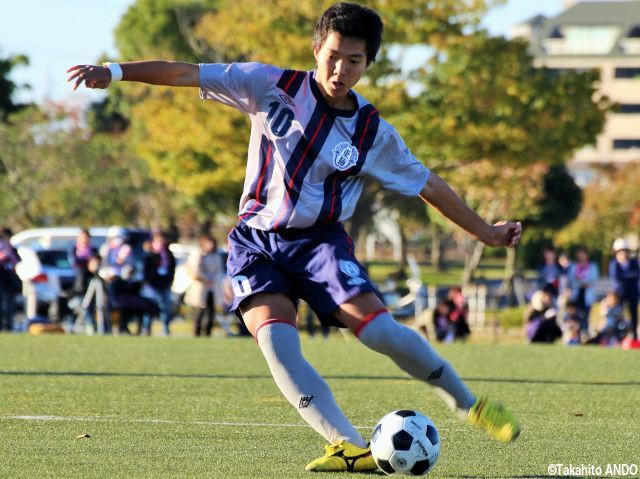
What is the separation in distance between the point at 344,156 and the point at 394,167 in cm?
30

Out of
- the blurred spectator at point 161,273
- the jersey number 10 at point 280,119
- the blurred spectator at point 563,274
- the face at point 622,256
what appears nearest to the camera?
the jersey number 10 at point 280,119

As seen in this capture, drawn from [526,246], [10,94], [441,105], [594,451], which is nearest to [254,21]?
[441,105]

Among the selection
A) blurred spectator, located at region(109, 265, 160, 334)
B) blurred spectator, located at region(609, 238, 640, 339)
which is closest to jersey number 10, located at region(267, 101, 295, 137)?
blurred spectator, located at region(109, 265, 160, 334)

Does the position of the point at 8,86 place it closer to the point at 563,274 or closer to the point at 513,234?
the point at 563,274

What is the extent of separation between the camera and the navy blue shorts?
561 cm

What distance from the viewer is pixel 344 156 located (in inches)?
224

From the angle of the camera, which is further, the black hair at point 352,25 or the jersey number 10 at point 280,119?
the jersey number 10 at point 280,119

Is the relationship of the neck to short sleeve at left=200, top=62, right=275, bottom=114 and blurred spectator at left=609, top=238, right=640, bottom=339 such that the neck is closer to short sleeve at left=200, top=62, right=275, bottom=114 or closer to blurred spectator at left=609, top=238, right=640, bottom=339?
short sleeve at left=200, top=62, right=275, bottom=114

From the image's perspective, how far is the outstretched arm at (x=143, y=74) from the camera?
5.50m

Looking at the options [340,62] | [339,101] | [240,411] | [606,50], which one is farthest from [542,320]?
[606,50]

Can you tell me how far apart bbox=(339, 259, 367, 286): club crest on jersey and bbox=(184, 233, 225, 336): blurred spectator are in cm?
1509

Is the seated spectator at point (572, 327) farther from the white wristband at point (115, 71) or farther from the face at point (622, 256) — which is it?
the white wristband at point (115, 71)

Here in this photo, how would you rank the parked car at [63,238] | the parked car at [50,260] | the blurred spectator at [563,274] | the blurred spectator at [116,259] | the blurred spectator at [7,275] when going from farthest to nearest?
the parked car at [63,238] < the parked car at [50,260] < the blurred spectator at [563,274] < the blurred spectator at [116,259] < the blurred spectator at [7,275]

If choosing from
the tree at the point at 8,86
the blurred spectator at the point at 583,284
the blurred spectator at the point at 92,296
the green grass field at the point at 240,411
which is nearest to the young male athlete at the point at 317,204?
the green grass field at the point at 240,411
